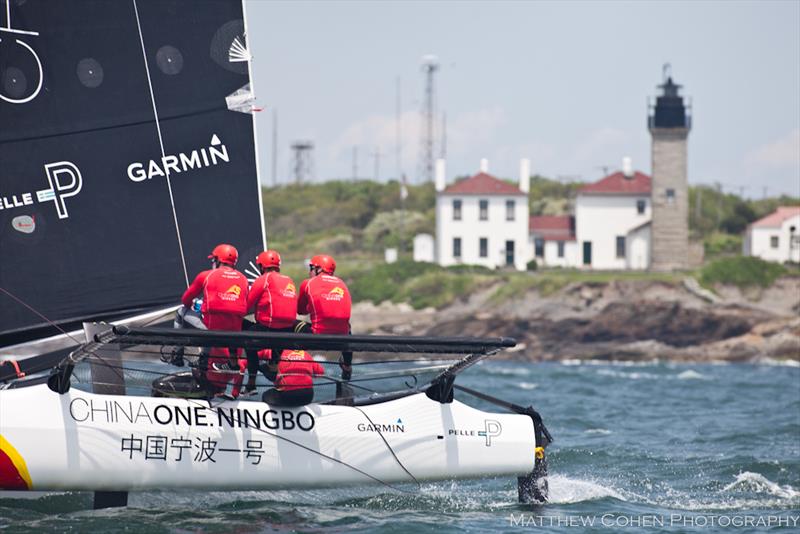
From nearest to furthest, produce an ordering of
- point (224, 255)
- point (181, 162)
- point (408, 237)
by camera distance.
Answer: point (224, 255), point (181, 162), point (408, 237)

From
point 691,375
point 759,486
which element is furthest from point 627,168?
point 759,486

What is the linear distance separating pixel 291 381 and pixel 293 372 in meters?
0.07

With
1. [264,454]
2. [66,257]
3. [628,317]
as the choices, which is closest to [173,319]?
[66,257]

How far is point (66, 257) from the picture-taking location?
36.5ft

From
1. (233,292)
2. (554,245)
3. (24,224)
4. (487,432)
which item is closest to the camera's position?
(233,292)

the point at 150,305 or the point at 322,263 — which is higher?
the point at 322,263

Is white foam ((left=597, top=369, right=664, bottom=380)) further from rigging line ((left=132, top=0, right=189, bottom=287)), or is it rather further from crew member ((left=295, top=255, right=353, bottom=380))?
crew member ((left=295, top=255, right=353, bottom=380))

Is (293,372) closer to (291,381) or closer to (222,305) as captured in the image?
(291,381)

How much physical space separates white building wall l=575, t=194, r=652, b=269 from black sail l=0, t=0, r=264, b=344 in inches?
1845

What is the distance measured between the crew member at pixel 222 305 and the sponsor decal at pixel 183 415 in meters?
0.30

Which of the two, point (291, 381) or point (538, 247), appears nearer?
point (291, 381)

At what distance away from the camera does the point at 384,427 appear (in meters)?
10.4

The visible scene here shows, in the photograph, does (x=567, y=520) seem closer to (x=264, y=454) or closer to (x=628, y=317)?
(x=264, y=454)

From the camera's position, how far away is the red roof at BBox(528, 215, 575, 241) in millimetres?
58844
